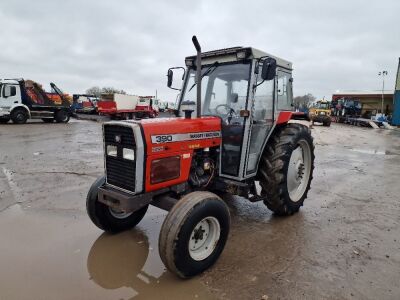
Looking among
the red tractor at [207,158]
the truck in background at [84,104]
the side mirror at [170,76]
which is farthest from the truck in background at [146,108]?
the red tractor at [207,158]

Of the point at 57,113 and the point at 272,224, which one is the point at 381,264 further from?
the point at 57,113

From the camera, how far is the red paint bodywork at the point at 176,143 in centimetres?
326

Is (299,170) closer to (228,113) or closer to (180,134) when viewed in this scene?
(228,113)

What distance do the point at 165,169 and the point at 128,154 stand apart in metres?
0.42

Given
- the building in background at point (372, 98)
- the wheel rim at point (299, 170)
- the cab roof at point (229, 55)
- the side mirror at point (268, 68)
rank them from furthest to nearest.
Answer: the building in background at point (372, 98)
the wheel rim at point (299, 170)
the cab roof at point (229, 55)
the side mirror at point (268, 68)

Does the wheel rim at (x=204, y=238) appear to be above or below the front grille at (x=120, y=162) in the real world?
below

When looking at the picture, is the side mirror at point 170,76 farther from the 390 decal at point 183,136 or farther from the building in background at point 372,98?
the building in background at point 372,98

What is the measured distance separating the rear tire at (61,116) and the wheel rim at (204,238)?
2044 cm

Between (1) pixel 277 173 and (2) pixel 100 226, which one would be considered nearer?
(2) pixel 100 226

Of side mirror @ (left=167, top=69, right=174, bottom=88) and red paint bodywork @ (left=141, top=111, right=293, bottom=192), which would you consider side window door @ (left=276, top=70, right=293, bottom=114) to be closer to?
red paint bodywork @ (left=141, top=111, right=293, bottom=192)

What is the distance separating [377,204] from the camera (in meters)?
5.43

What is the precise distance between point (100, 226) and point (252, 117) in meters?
2.31

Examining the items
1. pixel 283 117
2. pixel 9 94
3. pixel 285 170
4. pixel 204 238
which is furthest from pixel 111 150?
pixel 9 94

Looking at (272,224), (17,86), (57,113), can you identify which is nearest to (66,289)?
(272,224)
